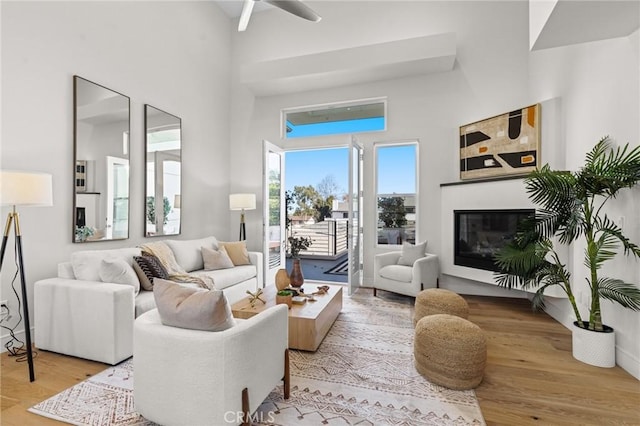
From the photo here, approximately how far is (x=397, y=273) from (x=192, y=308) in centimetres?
319

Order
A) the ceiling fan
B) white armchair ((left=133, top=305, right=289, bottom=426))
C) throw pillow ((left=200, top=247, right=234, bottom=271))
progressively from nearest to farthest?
white armchair ((left=133, top=305, right=289, bottom=426))
the ceiling fan
throw pillow ((left=200, top=247, right=234, bottom=271))

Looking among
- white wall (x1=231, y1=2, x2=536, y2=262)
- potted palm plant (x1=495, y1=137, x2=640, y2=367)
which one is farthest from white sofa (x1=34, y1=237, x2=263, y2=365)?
potted palm plant (x1=495, y1=137, x2=640, y2=367)

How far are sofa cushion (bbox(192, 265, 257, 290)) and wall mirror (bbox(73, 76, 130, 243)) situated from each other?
1194 millimetres

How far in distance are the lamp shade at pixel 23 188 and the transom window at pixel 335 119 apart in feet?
12.8

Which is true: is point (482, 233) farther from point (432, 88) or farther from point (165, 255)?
point (165, 255)

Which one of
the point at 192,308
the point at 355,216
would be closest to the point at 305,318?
the point at 192,308

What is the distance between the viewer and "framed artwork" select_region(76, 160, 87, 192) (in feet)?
11.0

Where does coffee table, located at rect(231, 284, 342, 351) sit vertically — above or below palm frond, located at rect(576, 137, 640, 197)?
below

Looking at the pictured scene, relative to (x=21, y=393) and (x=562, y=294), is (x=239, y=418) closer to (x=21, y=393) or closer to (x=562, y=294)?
(x=21, y=393)

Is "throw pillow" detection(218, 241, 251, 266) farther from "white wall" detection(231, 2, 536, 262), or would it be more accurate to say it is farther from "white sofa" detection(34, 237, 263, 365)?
"white sofa" detection(34, 237, 263, 365)

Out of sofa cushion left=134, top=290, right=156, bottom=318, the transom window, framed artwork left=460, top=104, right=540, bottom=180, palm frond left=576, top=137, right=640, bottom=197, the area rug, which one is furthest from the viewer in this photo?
the transom window

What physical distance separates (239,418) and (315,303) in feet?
5.14

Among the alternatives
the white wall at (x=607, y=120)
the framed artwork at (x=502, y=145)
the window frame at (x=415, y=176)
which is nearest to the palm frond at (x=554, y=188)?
the white wall at (x=607, y=120)

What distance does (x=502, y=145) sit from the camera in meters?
4.26
